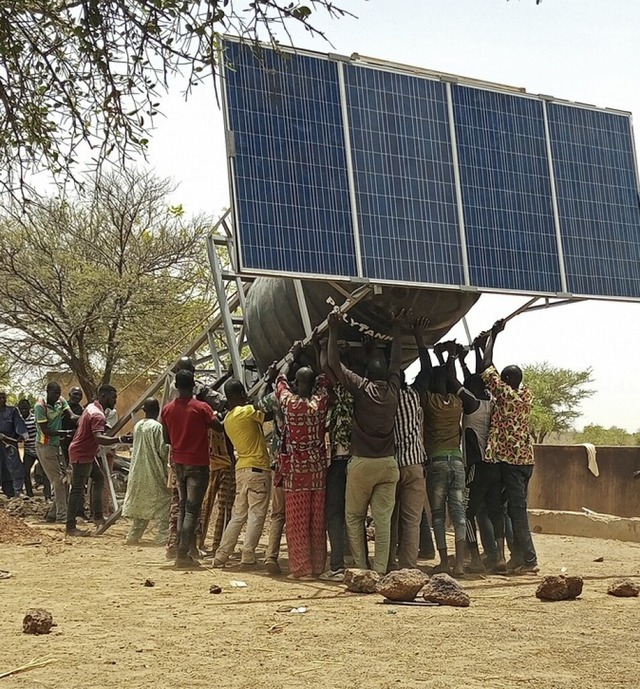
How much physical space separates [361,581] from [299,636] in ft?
5.45

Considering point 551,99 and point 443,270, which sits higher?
point 551,99

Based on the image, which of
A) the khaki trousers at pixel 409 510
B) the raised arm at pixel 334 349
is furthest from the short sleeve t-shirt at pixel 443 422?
the raised arm at pixel 334 349

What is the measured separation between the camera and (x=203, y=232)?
22656mm

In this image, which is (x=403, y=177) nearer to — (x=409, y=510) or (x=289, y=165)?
(x=289, y=165)

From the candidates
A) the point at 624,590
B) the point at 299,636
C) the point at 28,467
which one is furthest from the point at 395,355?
the point at 28,467

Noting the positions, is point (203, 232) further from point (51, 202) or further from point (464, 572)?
point (464, 572)

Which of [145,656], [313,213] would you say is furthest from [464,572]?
[145,656]

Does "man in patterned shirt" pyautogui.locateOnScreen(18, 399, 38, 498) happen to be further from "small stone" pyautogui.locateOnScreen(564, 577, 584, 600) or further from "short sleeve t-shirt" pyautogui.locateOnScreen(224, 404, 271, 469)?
"small stone" pyautogui.locateOnScreen(564, 577, 584, 600)

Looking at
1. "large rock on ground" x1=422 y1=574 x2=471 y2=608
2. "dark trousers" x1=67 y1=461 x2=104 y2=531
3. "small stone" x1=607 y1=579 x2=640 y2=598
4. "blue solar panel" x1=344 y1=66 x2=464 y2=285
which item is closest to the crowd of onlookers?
"blue solar panel" x1=344 y1=66 x2=464 y2=285

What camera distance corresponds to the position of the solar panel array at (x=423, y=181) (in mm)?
7863

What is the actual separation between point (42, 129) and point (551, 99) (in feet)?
15.7

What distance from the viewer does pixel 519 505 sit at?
904cm

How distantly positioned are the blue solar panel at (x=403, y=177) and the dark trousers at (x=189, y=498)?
9.71 ft

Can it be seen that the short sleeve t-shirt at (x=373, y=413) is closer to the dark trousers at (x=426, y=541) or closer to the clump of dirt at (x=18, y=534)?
the dark trousers at (x=426, y=541)
